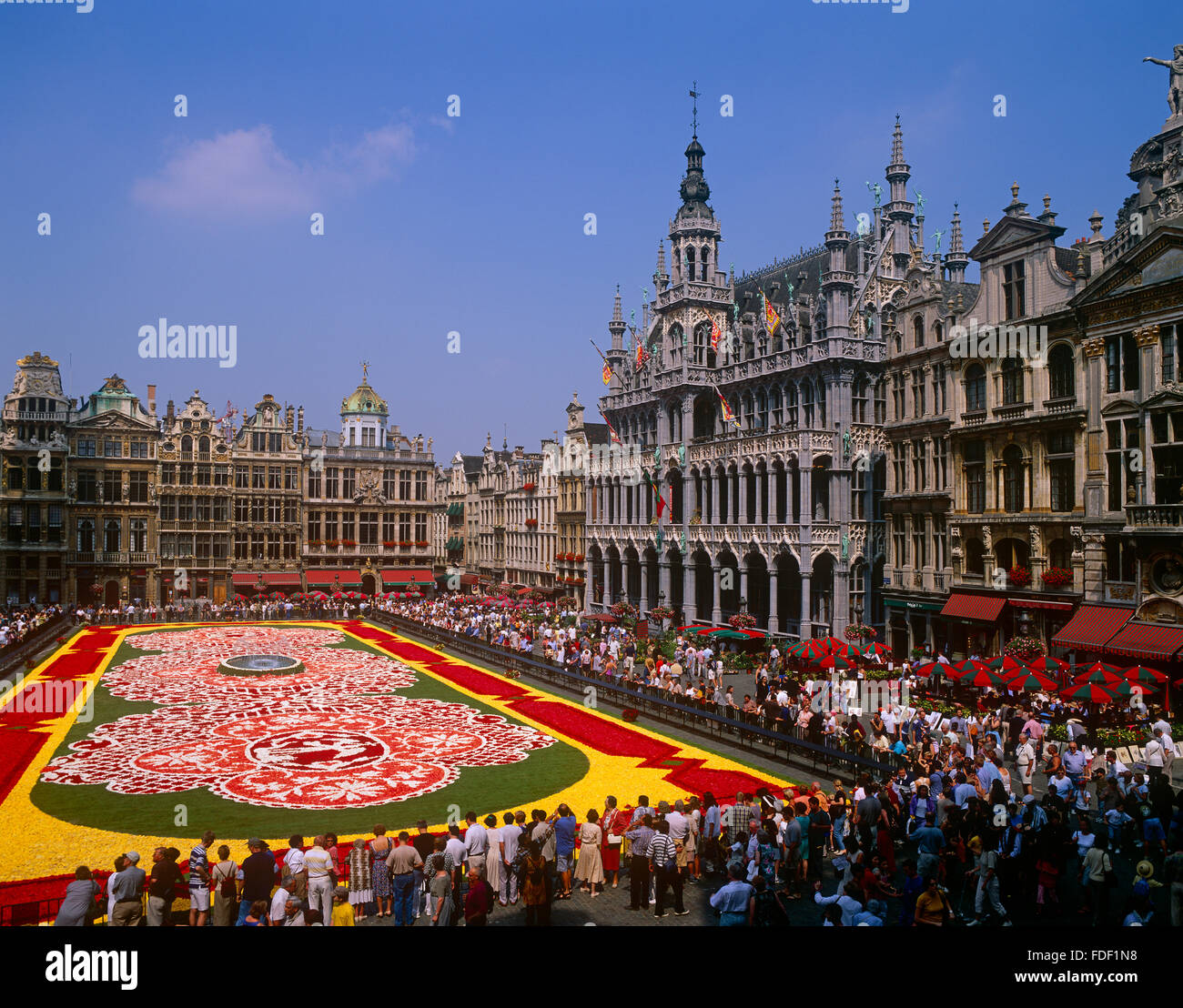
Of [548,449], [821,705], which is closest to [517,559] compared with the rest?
[548,449]

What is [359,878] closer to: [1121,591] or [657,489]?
[1121,591]

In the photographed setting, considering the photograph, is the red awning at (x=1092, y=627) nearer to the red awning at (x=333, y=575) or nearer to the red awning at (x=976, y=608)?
the red awning at (x=976, y=608)

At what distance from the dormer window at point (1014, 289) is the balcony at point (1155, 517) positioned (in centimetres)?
1005

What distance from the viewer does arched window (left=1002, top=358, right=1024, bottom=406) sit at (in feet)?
121

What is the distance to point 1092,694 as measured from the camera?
85.3 ft

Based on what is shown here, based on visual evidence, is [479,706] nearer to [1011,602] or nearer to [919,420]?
[1011,602]

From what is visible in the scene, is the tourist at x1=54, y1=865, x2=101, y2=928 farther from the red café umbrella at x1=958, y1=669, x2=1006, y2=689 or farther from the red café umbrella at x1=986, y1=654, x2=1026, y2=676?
the red café umbrella at x1=986, y1=654, x2=1026, y2=676

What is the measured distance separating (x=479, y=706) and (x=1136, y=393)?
2628 cm

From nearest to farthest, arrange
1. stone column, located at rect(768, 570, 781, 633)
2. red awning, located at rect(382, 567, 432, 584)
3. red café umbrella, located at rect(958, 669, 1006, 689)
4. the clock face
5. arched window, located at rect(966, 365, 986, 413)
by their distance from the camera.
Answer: red café umbrella, located at rect(958, 669, 1006, 689)
the clock face
arched window, located at rect(966, 365, 986, 413)
stone column, located at rect(768, 570, 781, 633)
red awning, located at rect(382, 567, 432, 584)

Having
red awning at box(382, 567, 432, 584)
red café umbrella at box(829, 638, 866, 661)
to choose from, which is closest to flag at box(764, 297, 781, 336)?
red café umbrella at box(829, 638, 866, 661)

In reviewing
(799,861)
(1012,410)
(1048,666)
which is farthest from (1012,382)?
(799,861)

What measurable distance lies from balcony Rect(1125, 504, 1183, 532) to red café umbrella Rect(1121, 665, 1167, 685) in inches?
200

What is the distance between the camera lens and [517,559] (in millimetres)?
91562
